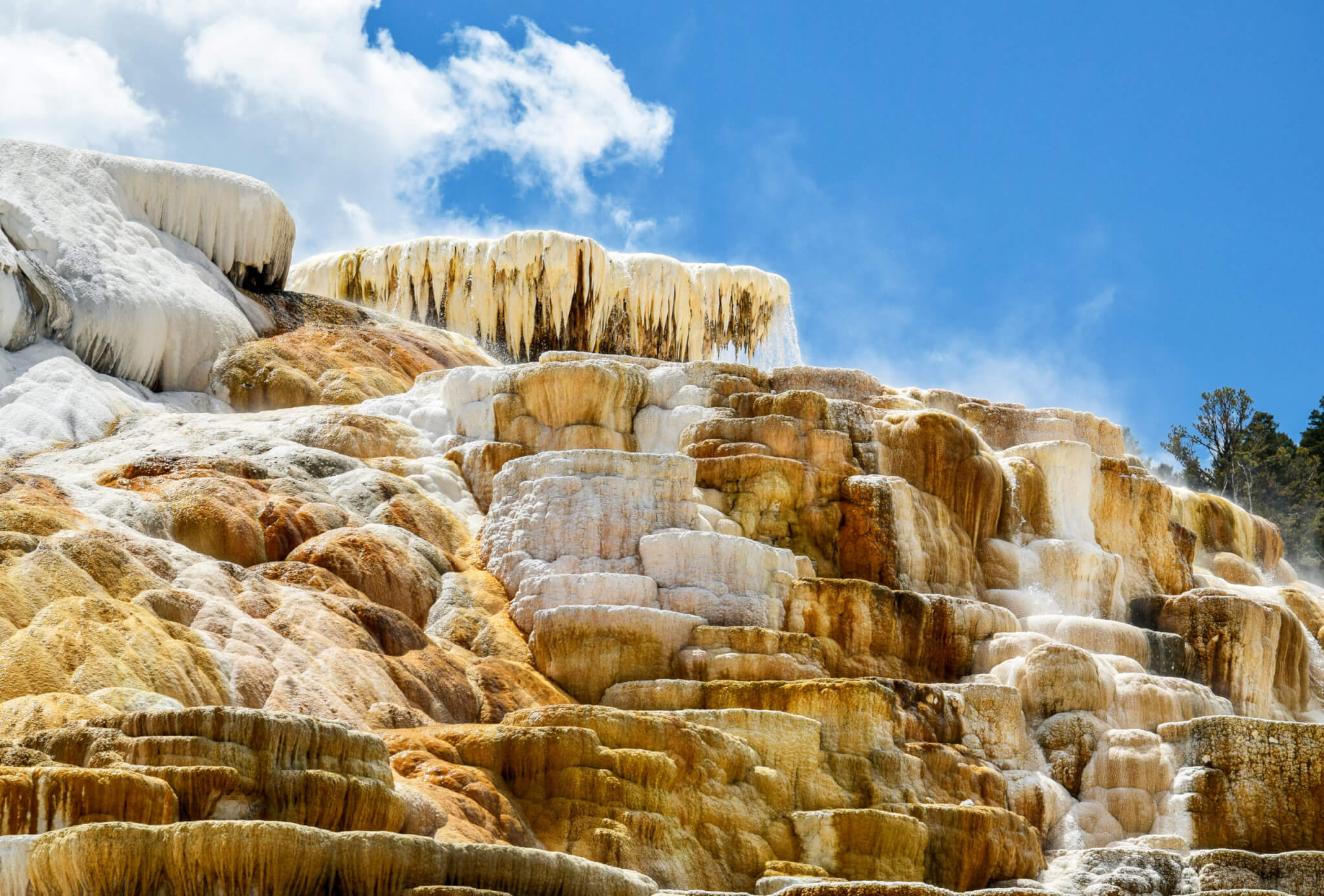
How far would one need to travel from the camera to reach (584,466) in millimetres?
17438

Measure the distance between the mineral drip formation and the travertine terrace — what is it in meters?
3.92

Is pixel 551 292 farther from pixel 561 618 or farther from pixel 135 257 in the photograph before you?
pixel 561 618

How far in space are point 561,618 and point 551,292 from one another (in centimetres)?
1658

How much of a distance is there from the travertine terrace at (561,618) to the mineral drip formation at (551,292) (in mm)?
3918

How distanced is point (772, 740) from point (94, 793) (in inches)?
256

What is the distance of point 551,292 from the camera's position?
3122 centimetres

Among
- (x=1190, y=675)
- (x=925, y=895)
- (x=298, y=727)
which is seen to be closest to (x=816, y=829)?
(x=925, y=895)

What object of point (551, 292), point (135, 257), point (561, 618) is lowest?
point (561, 618)

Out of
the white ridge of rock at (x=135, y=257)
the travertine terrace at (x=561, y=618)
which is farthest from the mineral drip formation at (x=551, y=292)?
the white ridge of rock at (x=135, y=257)

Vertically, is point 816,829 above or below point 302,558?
below

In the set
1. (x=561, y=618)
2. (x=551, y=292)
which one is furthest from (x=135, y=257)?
(x=561, y=618)

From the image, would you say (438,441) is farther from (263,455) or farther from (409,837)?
(409,837)

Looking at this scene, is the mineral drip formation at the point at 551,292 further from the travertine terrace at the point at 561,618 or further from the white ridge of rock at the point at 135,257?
the white ridge of rock at the point at 135,257

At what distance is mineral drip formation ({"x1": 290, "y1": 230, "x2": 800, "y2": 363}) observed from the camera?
102ft
